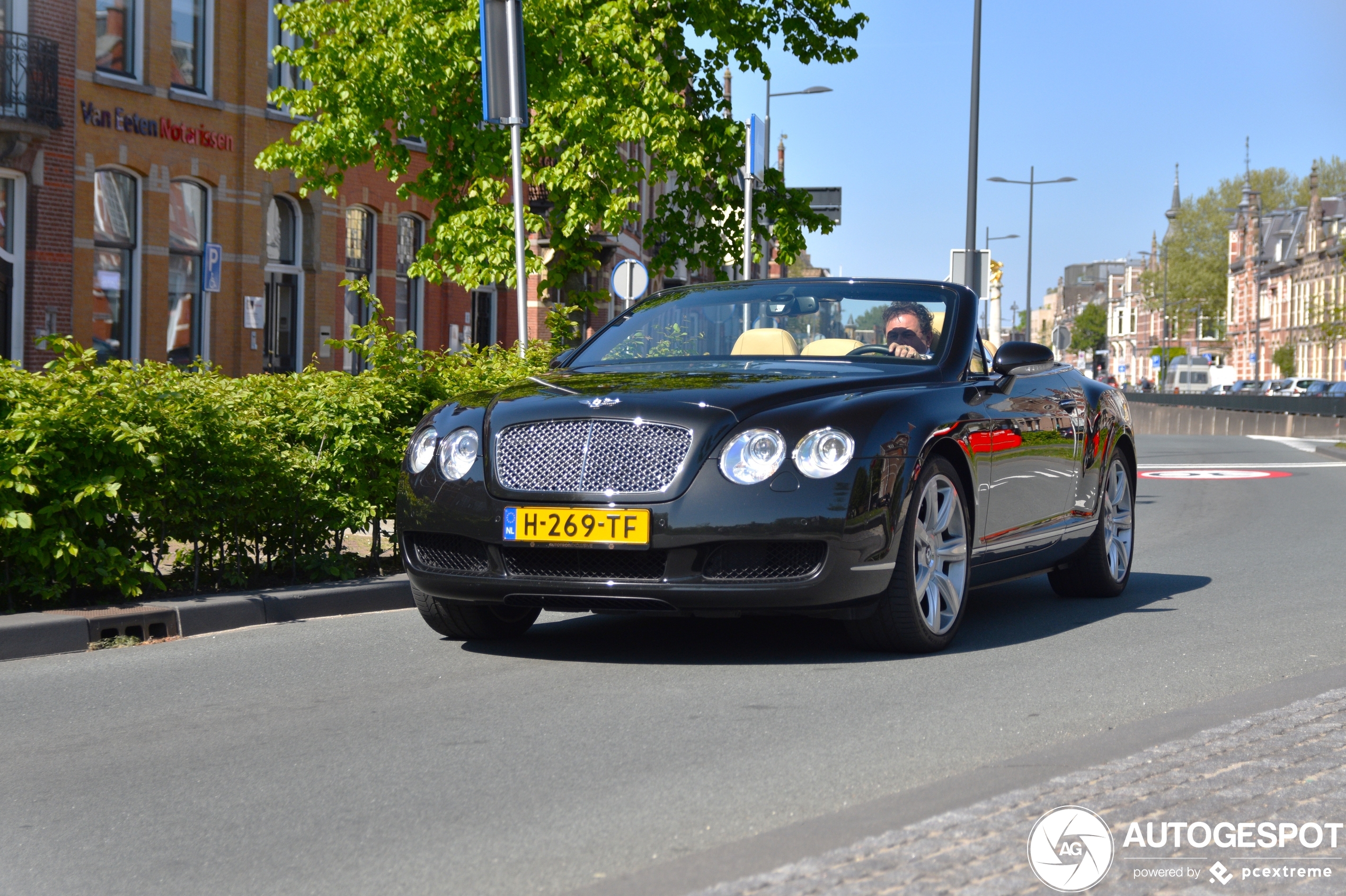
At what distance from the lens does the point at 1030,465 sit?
7.46m

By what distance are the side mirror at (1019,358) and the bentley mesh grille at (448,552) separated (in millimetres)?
2563

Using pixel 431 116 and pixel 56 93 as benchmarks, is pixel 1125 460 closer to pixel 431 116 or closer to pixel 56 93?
pixel 431 116

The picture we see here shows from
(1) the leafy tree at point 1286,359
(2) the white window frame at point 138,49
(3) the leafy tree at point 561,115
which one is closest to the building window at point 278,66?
(2) the white window frame at point 138,49

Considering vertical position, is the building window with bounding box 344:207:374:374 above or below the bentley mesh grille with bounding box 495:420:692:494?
above

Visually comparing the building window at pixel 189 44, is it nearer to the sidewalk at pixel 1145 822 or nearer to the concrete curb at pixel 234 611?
the concrete curb at pixel 234 611

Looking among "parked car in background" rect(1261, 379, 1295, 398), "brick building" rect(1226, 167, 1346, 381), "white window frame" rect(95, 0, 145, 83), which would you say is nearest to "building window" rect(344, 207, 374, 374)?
"white window frame" rect(95, 0, 145, 83)

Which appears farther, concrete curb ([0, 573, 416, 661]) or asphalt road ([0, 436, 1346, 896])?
concrete curb ([0, 573, 416, 661])

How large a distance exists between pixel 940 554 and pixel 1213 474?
1666 centimetres

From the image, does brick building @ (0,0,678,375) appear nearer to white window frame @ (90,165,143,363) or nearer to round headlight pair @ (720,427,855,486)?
white window frame @ (90,165,143,363)

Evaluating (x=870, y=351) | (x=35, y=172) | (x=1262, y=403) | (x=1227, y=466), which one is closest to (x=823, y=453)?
(x=870, y=351)

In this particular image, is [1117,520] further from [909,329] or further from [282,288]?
[282,288]

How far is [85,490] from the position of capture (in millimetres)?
7016

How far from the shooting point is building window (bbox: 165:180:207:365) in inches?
1037

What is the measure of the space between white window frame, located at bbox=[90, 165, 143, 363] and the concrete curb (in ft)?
59.6
